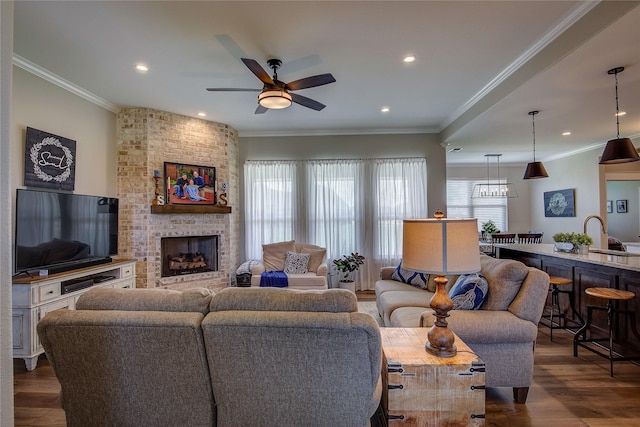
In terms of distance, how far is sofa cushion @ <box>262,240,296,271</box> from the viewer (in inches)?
197

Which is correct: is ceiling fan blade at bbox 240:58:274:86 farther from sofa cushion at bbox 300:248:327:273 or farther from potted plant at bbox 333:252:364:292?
potted plant at bbox 333:252:364:292

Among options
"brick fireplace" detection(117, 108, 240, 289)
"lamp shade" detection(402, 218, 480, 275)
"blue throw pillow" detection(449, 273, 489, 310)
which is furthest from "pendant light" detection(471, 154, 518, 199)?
"lamp shade" detection(402, 218, 480, 275)

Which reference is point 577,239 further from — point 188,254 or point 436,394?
point 188,254

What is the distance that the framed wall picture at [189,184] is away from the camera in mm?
4672

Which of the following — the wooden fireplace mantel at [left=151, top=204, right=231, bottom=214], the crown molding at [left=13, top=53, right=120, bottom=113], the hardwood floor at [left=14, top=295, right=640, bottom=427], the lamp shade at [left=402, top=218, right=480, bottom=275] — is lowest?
the hardwood floor at [left=14, top=295, right=640, bottom=427]

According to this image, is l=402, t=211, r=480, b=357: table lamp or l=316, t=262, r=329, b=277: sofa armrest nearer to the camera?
l=402, t=211, r=480, b=357: table lamp

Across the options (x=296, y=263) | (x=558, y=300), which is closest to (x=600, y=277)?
(x=558, y=300)

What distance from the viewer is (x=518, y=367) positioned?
6.96ft

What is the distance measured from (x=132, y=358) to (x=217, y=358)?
41cm

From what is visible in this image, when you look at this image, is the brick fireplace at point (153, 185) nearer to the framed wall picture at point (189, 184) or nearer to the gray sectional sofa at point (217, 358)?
the framed wall picture at point (189, 184)

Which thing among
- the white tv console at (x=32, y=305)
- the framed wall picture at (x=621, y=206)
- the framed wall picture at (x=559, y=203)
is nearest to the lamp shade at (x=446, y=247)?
the white tv console at (x=32, y=305)

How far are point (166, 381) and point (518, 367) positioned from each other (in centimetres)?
225

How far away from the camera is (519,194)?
27.4ft

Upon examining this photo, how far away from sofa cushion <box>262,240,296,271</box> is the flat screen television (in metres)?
2.12
